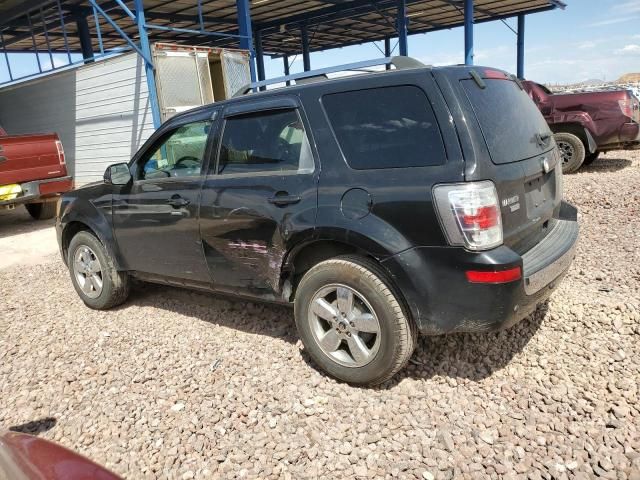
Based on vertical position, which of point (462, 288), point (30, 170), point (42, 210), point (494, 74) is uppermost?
point (494, 74)

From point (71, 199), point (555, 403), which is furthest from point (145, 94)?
point (555, 403)

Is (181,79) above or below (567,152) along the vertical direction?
above

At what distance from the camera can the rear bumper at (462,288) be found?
2.65 m

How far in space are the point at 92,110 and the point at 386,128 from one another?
417 inches

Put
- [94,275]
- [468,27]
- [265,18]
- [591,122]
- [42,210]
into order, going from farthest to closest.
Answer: [265,18]
[468,27]
[42,210]
[591,122]
[94,275]

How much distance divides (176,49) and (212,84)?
4.21 ft

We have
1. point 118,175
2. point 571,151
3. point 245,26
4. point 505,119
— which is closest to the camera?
point 505,119

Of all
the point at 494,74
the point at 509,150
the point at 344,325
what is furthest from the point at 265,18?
the point at 344,325

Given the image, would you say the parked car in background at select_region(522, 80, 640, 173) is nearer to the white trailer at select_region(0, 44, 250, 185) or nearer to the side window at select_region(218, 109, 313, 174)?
the white trailer at select_region(0, 44, 250, 185)

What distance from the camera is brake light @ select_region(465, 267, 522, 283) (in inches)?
103

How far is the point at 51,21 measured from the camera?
15.1 metres

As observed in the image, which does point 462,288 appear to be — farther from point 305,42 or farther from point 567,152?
point 305,42

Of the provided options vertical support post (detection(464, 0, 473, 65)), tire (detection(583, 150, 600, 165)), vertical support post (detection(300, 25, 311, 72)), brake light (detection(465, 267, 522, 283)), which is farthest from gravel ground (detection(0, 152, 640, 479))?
vertical support post (detection(300, 25, 311, 72))

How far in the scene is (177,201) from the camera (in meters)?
3.83
